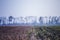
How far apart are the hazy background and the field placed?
230 millimetres

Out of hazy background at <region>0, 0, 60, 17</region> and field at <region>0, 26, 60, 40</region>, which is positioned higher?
hazy background at <region>0, 0, 60, 17</region>

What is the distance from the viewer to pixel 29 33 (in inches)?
70.7

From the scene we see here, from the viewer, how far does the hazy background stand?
1.81 meters

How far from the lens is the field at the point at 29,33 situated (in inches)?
69.9

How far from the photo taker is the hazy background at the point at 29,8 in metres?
1.81

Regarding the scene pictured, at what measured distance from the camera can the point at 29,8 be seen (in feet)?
6.16

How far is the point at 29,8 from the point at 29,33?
1.42ft

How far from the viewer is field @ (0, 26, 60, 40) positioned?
1.78 metres

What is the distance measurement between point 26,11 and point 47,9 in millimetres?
371

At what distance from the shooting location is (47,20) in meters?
1.86

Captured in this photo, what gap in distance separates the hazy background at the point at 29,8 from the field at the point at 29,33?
230 mm

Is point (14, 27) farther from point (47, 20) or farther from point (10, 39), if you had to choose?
point (47, 20)

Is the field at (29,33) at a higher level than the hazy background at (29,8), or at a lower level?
lower

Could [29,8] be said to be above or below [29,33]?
above
